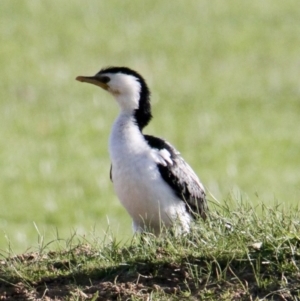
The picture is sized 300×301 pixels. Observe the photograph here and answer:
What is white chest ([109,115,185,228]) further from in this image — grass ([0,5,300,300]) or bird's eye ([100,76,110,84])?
bird's eye ([100,76,110,84])

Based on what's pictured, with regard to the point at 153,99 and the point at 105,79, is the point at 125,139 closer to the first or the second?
the point at 105,79

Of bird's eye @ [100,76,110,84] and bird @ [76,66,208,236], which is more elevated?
bird's eye @ [100,76,110,84]

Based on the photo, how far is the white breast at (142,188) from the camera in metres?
7.99

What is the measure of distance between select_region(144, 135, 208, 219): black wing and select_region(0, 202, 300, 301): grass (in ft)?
4.22

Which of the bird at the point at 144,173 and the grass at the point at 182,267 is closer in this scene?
the grass at the point at 182,267

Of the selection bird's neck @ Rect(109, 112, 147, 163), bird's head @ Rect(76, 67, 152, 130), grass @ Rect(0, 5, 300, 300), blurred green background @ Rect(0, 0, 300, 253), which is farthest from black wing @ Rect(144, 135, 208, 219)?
blurred green background @ Rect(0, 0, 300, 253)

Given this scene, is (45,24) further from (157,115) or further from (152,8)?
(157,115)

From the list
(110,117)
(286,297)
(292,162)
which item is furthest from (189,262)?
(110,117)

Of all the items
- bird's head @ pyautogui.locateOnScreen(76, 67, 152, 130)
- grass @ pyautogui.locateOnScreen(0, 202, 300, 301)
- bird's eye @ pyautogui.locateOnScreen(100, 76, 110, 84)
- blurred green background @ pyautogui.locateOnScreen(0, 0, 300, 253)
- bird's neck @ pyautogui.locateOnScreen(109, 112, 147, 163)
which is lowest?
grass @ pyautogui.locateOnScreen(0, 202, 300, 301)

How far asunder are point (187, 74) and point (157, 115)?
8.38ft

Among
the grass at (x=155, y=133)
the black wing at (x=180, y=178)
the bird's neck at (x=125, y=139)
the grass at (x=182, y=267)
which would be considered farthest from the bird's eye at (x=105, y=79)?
the grass at (x=182, y=267)

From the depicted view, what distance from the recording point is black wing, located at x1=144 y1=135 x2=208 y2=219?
27.2 ft

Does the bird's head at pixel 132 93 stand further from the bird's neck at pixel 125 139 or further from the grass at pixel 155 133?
the grass at pixel 155 133

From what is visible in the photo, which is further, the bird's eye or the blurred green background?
the blurred green background
